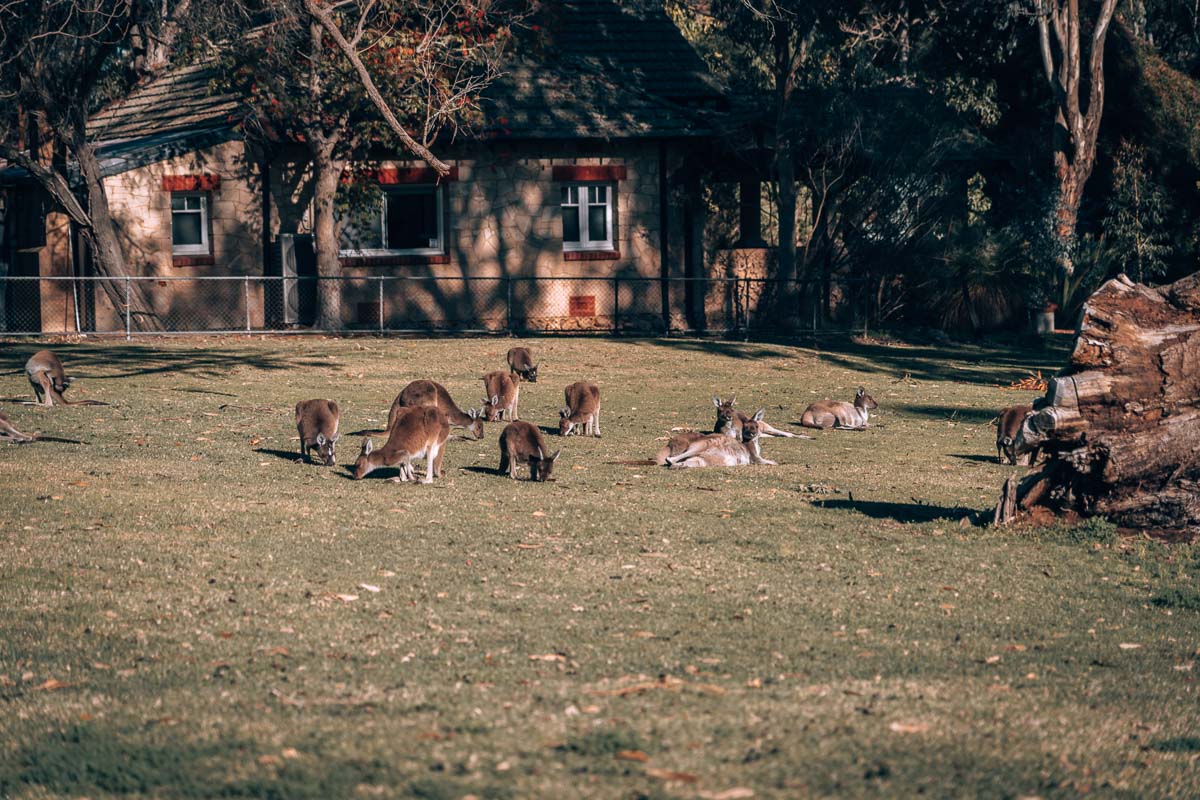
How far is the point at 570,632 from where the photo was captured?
8898 millimetres

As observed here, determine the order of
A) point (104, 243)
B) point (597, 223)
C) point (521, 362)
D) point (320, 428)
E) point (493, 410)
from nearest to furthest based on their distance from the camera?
point (320, 428) < point (493, 410) < point (521, 362) < point (104, 243) < point (597, 223)

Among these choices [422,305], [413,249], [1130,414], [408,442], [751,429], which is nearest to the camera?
[1130,414]

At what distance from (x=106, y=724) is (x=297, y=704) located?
0.89 meters

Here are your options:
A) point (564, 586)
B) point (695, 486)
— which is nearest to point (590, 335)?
point (695, 486)

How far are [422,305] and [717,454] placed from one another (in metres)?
20.1

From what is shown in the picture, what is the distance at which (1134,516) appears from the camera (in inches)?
488

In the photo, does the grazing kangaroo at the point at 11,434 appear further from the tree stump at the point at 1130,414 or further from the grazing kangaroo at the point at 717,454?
the tree stump at the point at 1130,414

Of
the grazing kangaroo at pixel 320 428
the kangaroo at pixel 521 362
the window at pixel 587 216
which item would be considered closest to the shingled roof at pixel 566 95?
the window at pixel 587 216

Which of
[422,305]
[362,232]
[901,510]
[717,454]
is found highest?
[362,232]

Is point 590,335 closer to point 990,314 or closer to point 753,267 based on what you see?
point 753,267

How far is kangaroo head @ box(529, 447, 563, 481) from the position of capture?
48.8 feet

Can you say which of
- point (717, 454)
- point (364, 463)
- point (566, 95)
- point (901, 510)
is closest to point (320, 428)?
point (364, 463)

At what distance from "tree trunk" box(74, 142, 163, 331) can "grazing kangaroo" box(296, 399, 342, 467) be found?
17.6 meters

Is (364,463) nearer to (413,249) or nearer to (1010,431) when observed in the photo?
(1010,431)
